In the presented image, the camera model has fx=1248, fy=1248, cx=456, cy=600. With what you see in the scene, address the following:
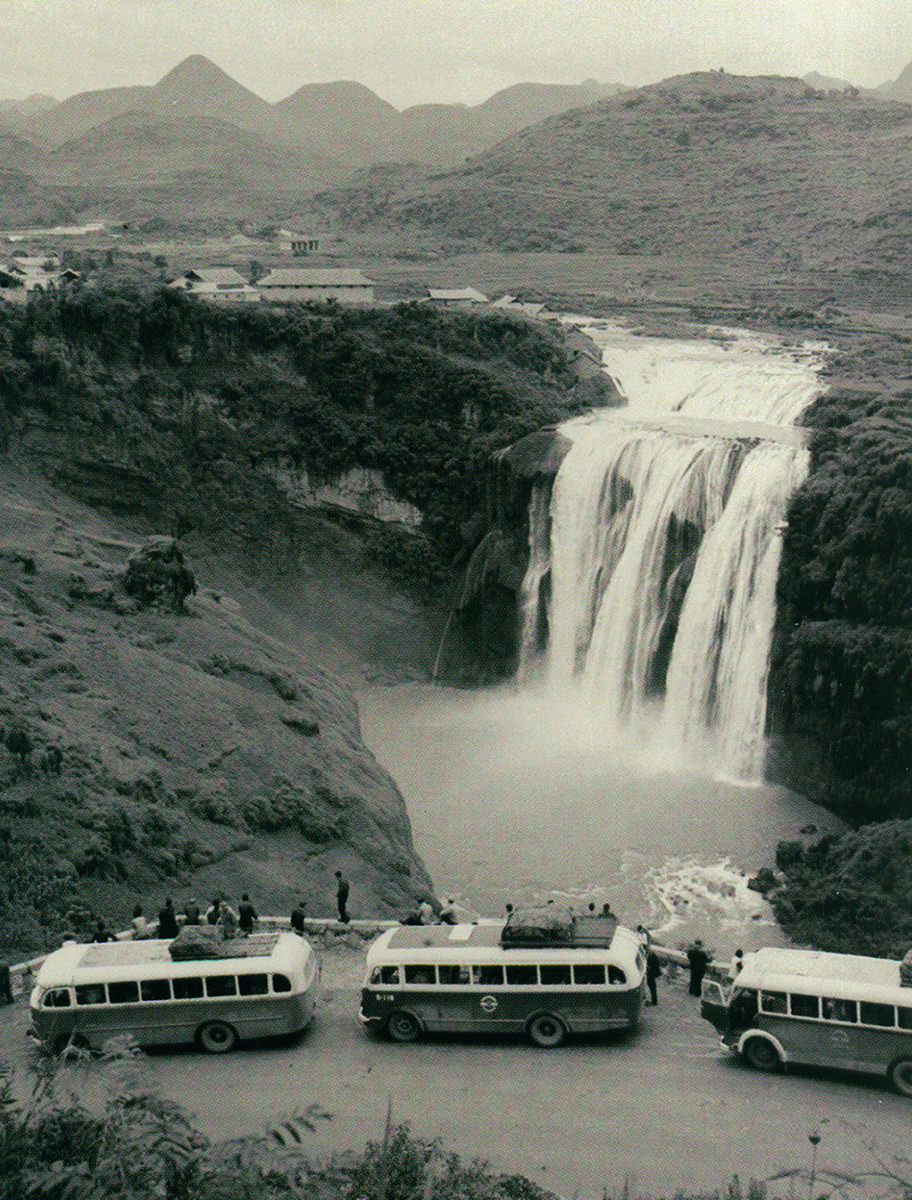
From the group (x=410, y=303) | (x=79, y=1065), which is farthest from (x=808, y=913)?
(x=410, y=303)

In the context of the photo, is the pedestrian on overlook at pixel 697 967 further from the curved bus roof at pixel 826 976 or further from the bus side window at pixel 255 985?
the bus side window at pixel 255 985

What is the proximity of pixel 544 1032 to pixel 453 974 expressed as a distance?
1800 millimetres

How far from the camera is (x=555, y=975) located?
20.5 metres

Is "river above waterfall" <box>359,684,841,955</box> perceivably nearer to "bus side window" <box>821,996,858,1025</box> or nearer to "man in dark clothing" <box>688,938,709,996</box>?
"man in dark clothing" <box>688,938,709,996</box>

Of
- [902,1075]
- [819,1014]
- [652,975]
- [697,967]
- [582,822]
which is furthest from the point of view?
[582,822]

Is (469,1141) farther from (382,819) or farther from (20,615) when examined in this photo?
(20,615)

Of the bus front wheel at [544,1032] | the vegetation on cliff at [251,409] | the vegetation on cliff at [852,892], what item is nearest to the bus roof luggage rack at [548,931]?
the bus front wheel at [544,1032]

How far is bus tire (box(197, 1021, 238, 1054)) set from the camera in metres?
20.5

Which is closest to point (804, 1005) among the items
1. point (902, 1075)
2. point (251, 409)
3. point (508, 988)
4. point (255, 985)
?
point (902, 1075)

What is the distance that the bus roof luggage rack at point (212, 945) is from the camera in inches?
813

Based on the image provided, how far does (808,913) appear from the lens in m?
34.5

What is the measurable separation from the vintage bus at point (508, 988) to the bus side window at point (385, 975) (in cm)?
2

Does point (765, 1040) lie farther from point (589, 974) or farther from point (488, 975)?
point (488, 975)

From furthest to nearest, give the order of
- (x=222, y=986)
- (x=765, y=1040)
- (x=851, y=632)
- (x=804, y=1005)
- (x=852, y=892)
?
(x=851, y=632) → (x=852, y=892) → (x=222, y=986) → (x=765, y=1040) → (x=804, y=1005)
